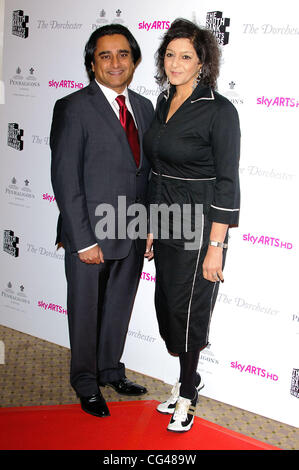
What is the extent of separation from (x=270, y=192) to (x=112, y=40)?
1043 millimetres

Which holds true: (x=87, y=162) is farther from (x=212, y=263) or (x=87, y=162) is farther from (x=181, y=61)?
(x=212, y=263)

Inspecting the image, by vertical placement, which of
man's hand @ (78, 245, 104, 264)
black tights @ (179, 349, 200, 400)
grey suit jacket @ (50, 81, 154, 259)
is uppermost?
grey suit jacket @ (50, 81, 154, 259)

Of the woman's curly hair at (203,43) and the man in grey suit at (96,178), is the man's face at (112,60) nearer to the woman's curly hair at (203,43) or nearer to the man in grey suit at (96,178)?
the man in grey suit at (96,178)

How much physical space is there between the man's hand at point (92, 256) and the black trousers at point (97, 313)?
62mm

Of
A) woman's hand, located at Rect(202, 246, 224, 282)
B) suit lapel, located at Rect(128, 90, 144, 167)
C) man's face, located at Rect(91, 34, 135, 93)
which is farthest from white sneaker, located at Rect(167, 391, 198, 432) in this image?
man's face, located at Rect(91, 34, 135, 93)

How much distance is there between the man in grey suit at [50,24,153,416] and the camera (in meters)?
2.27

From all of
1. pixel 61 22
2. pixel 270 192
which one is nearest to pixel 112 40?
pixel 61 22

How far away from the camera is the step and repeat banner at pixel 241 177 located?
2418 millimetres

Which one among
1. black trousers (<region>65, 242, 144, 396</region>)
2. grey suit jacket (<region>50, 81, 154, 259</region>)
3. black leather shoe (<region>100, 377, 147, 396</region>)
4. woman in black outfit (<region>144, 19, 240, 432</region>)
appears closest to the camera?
woman in black outfit (<region>144, 19, 240, 432</region>)

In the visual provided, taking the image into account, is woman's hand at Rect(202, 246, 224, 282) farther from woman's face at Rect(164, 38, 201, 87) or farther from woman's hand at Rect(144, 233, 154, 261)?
woman's face at Rect(164, 38, 201, 87)

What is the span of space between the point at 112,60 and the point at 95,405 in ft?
5.47

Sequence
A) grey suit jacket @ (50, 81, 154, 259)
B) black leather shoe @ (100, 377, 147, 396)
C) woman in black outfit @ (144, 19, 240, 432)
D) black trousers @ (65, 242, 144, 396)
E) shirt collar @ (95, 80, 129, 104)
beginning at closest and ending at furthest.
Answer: woman in black outfit @ (144, 19, 240, 432)
grey suit jacket @ (50, 81, 154, 259)
shirt collar @ (95, 80, 129, 104)
black trousers @ (65, 242, 144, 396)
black leather shoe @ (100, 377, 147, 396)

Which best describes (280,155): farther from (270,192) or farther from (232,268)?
(232,268)

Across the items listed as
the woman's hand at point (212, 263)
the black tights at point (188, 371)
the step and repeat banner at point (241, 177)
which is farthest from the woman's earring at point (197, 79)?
the black tights at point (188, 371)
